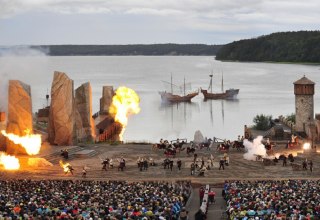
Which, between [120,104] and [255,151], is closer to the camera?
[255,151]

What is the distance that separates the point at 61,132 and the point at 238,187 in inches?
1034

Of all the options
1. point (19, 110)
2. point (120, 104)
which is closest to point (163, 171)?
point (19, 110)

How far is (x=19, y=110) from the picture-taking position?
164 feet

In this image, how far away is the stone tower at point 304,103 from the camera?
6108cm

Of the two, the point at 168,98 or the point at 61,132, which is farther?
the point at 168,98

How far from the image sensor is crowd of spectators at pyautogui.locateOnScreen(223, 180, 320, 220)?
23.9 m

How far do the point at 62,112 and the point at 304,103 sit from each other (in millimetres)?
24314

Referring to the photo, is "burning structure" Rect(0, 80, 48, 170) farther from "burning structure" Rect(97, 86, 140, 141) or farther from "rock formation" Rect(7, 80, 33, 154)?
"burning structure" Rect(97, 86, 140, 141)

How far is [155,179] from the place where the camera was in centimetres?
4078

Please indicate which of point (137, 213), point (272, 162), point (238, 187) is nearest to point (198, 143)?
point (272, 162)

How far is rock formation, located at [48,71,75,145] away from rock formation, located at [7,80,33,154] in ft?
15.4

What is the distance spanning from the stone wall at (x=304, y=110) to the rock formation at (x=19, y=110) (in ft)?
89.5

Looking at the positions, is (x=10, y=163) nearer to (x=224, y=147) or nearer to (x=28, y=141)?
(x=28, y=141)

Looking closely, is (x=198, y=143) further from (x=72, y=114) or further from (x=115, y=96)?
(x=115, y=96)
